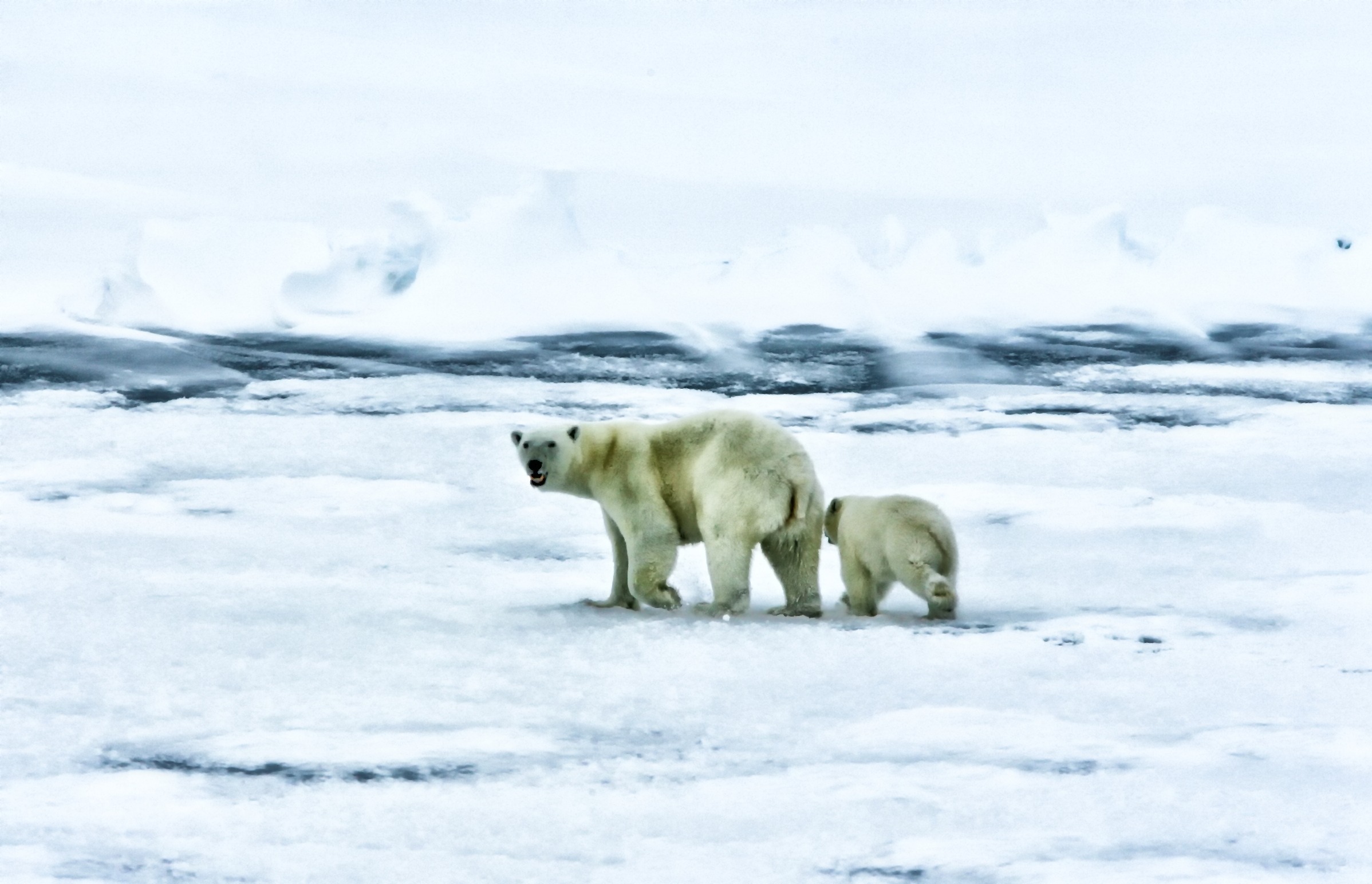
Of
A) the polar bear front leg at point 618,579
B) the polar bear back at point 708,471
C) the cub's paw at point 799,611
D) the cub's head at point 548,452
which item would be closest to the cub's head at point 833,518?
the polar bear back at point 708,471

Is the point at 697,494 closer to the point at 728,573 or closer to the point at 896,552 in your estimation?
the point at 728,573

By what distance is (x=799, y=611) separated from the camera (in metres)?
5.52

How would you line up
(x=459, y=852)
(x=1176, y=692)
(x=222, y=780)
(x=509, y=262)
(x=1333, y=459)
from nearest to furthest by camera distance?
(x=459, y=852) < (x=222, y=780) < (x=1176, y=692) < (x=1333, y=459) < (x=509, y=262)

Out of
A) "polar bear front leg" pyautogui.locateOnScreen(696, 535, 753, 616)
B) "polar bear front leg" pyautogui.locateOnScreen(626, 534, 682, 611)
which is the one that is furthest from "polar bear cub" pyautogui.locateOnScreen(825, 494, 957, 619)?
"polar bear front leg" pyautogui.locateOnScreen(626, 534, 682, 611)

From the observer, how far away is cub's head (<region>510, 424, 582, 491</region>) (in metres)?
5.52

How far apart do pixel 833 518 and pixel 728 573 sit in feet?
1.87

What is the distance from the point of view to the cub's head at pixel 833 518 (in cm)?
569

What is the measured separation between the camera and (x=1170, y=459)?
8.90 metres

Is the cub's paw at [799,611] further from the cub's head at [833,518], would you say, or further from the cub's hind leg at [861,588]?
the cub's head at [833,518]

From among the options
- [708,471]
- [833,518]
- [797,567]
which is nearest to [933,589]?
[797,567]

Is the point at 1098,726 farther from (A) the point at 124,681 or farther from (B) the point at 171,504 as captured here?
(B) the point at 171,504

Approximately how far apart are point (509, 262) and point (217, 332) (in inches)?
116

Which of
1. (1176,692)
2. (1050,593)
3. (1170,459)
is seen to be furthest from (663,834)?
(1170,459)

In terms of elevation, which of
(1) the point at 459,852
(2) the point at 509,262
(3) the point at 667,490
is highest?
(2) the point at 509,262
